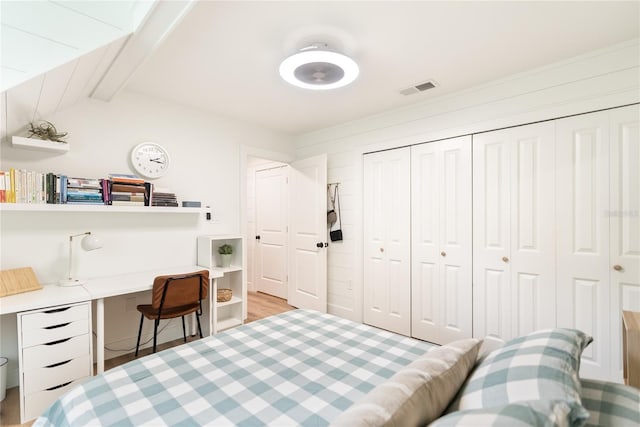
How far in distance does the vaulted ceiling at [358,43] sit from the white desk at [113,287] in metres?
1.28

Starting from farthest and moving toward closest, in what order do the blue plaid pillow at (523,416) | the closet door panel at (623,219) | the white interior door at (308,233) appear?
the white interior door at (308,233) < the closet door panel at (623,219) < the blue plaid pillow at (523,416)

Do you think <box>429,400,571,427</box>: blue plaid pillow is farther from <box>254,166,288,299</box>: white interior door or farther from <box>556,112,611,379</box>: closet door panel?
<box>254,166,288,299</box>: white interior door

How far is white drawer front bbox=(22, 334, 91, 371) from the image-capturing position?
1881 millimetres

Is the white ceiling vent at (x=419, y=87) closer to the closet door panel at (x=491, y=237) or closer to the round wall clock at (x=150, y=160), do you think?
the closet door panel at (x=491, y=237)

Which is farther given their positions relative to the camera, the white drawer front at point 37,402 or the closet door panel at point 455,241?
the closet door panel at point 455,241

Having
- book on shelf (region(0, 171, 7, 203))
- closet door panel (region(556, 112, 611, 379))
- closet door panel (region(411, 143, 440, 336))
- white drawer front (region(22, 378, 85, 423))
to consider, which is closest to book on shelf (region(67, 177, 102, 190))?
book on shelf (region(0, 171, 7, 203))

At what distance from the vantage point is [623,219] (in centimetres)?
213

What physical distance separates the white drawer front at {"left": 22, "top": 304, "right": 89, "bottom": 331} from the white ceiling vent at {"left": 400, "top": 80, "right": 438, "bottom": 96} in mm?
3122

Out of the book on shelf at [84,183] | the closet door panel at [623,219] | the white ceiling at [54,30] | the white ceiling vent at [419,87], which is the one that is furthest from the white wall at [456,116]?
the book on shelf at [84,183]

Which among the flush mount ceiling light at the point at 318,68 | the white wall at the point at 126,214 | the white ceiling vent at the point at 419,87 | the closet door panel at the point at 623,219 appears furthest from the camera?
the white ceiling vent at the point at 419,87

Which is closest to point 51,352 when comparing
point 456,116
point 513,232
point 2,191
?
point 2,191

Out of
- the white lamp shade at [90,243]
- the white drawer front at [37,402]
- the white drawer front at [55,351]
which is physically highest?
the white lamp shade at [90,243]

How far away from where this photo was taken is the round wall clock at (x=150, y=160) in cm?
288

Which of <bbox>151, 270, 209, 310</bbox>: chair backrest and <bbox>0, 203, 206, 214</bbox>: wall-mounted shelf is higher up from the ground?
<bbox>0, 203, 206, 214</bbox>: wall-mounted shelf
